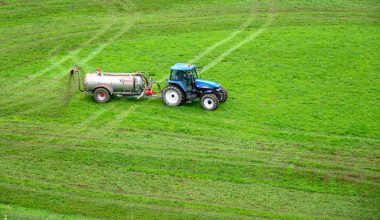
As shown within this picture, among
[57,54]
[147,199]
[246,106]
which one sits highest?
[57,54]

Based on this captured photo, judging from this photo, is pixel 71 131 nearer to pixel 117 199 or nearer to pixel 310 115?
pixel 117 199

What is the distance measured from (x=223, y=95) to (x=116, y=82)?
5455 mm

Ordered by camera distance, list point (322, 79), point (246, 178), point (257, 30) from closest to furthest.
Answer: point (246, 178)
point (322, 79)
point (257, 30)

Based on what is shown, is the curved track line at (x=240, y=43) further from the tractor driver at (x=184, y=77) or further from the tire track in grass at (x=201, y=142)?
the tire track in grass at (x=201, y=142)

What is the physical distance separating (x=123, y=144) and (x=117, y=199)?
5111mm

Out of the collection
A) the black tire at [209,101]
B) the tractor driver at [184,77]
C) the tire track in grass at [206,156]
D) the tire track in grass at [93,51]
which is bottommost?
the tire track in grass at [206,156]

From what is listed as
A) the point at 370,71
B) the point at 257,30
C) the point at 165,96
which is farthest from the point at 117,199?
the point at 257,30

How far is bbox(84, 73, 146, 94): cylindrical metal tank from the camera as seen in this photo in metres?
35.9

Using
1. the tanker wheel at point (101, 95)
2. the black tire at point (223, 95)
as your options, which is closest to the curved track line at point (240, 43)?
the black tire at point (223, 95)

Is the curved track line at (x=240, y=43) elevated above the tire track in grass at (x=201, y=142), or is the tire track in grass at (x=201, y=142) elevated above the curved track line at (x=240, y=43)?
the curved track line at (x=240, y=43)

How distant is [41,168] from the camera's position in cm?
2908

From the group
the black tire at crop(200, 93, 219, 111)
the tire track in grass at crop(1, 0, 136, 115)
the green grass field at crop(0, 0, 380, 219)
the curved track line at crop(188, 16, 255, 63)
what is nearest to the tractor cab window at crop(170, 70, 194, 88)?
the black tire at crop(200, 93, 219, 111)

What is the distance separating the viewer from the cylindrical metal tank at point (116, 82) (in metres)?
35.9

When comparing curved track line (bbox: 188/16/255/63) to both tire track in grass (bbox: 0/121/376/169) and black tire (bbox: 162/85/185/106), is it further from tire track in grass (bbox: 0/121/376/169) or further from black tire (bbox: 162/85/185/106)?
tire track in grass (bbox: 0/121/376/169)
